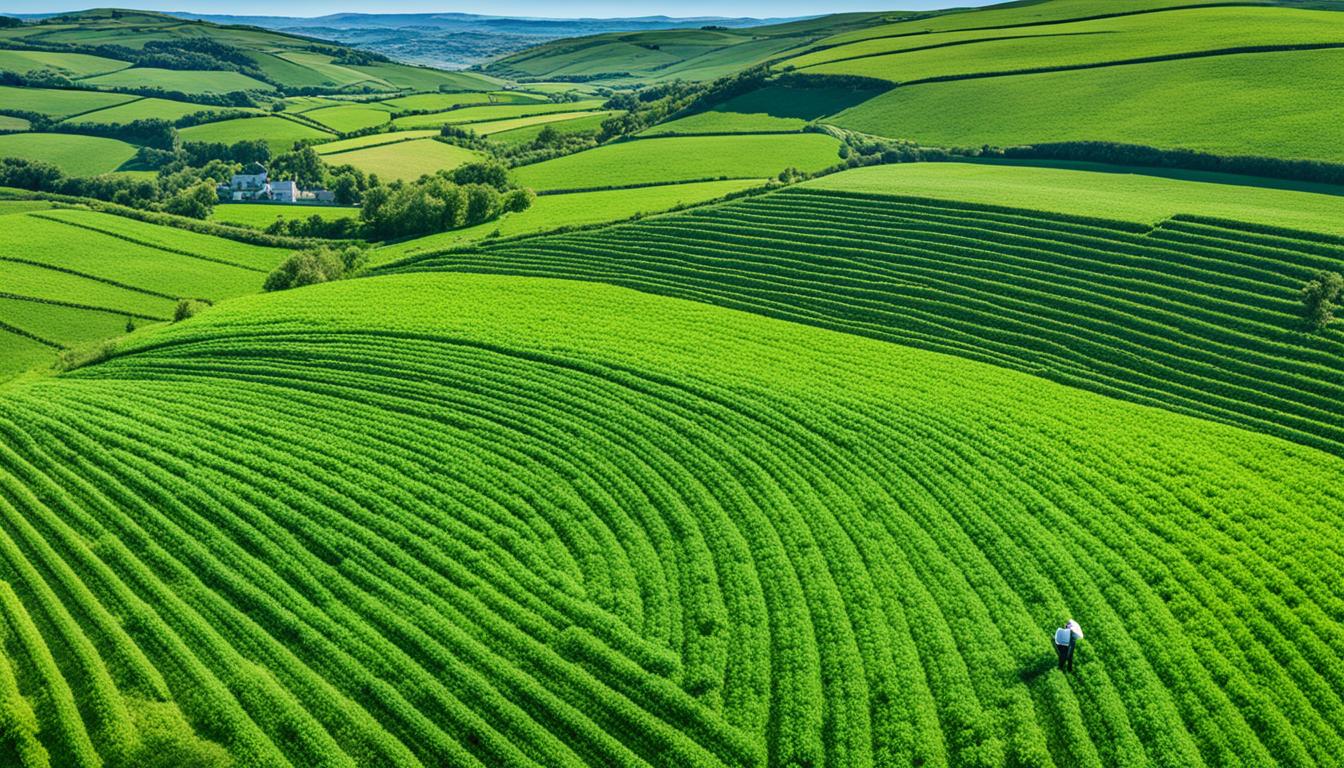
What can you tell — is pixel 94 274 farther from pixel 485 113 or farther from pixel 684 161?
pixel 485 113

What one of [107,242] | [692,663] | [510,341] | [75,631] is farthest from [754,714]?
[107,242]

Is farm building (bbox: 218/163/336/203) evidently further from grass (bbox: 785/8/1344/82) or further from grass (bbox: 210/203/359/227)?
grass (bbox: 785/8/1344/82)

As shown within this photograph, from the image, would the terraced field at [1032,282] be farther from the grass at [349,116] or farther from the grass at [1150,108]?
the grass at [349,116]

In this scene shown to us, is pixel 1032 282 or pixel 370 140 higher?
pixel 370 140

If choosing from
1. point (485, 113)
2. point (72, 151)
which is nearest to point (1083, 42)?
point (485, 113)

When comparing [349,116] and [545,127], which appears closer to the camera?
[545,127]

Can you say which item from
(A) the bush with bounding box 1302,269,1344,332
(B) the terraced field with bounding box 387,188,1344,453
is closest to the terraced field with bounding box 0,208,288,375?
(B) the terraced field with bounding box 387,188,1344,453

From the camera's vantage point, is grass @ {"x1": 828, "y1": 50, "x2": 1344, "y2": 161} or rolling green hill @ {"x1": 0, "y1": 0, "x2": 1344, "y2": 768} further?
grass @ {"x1": 828, "y1": 50, "x2": 1344, "y2": 161}
